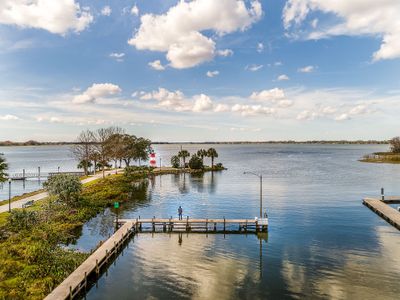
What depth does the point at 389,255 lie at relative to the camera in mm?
36500

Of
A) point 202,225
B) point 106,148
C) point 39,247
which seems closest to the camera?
point 39,247

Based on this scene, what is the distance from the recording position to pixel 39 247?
33500 mm

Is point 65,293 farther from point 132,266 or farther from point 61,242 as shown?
point 61,242

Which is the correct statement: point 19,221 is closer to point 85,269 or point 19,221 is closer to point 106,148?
point 85,269

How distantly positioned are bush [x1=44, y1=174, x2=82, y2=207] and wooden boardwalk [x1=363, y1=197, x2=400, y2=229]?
164 feet

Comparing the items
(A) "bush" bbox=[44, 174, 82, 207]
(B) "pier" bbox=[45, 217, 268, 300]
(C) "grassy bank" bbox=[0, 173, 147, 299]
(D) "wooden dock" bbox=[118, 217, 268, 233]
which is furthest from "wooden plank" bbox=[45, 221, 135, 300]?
(A) "bush" bbox=[44, 174, 82, 207]

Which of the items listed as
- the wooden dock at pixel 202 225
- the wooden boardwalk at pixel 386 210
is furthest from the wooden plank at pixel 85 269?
the wooden boardwalk at pixel 386 210

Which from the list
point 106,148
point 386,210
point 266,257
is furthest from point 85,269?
point 106,148

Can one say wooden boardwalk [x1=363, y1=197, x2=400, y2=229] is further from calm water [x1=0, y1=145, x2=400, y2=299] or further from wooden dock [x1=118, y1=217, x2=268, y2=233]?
wooden dock [x1=118, y1=217, x2=268, y2=233]

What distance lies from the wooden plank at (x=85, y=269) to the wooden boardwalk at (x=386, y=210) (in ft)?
127

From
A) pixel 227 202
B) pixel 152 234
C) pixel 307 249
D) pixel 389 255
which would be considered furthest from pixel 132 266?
pixel 227 202

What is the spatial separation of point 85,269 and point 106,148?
85842mm

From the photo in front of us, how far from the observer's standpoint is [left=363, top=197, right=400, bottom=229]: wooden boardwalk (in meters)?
50.0

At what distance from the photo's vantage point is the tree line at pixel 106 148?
113m
